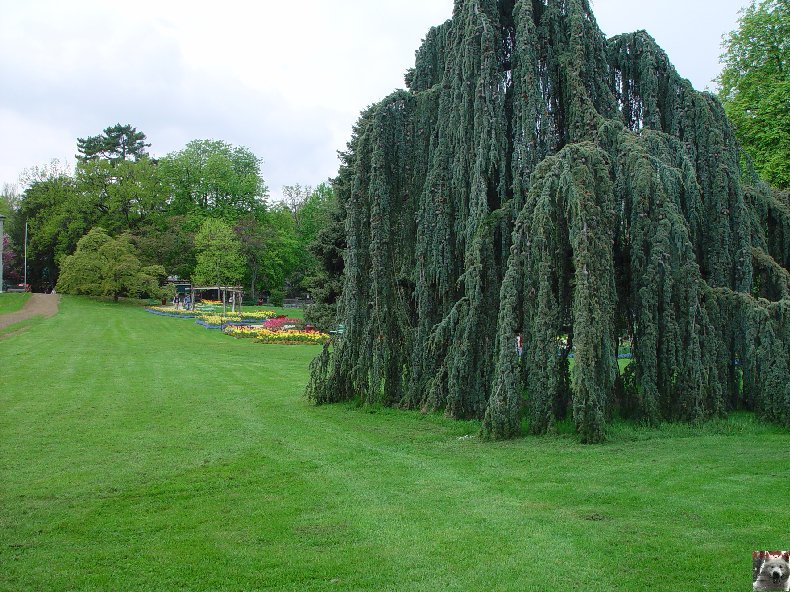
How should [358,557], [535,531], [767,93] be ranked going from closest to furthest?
[358,557] → [535,531] → [767,93]

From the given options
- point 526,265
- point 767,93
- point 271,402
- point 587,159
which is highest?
point 767,93

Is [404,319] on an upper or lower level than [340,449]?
upper

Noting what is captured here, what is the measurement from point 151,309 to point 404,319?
112 ft

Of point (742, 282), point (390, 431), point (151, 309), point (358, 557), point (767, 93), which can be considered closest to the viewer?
point (358, 557)

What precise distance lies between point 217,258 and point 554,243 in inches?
1337

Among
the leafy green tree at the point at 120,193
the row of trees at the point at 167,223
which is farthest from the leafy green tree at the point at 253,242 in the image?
the leafy green tree at the point at 120,193

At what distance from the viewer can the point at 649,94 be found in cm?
967

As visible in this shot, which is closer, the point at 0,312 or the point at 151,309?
the point at 0,312

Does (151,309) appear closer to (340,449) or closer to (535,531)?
(340,449)

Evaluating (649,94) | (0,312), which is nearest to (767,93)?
(649,94)

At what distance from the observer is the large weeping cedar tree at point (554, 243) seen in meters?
7.71

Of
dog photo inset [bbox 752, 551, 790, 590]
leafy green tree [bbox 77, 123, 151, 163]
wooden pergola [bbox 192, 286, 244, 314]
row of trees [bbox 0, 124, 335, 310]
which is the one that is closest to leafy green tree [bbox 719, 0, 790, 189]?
dog photo inset [bbox 752, 551, 790, 590]

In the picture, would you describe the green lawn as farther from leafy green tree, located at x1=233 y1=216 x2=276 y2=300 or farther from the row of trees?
leafy green tree, located at x1=233 y1=216 x2=276 y2=300

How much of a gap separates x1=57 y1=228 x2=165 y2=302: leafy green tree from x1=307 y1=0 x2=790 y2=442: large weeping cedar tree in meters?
35.4
